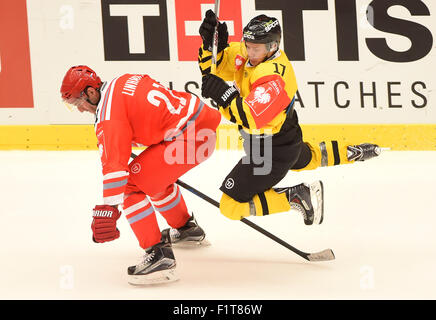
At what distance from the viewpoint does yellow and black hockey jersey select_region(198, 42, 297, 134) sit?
336 cm

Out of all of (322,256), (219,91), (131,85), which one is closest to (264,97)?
(219,91)

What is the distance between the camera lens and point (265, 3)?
6082mm

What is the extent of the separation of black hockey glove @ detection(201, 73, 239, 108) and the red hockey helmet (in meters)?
0.49

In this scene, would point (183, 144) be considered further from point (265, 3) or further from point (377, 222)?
point (265, 3)

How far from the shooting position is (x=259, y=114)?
3.35 m

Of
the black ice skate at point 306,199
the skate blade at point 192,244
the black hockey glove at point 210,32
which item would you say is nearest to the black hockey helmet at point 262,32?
the black hockey glove at point 210,32

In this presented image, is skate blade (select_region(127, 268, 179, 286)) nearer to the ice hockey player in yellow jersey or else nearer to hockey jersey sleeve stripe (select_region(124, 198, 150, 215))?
hockey jersey sleeve stripe (select_region(124, 198, 150, 215))

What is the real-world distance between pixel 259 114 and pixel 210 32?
563 millimetres

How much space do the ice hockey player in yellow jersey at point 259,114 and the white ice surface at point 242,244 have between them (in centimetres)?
31

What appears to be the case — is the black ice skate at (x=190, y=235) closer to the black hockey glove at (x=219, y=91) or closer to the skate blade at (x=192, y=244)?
the skate blade at (x=192, y=244)

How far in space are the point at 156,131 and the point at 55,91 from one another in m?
2.85

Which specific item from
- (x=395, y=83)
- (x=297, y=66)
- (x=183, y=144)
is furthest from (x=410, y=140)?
(x=183, y=144)

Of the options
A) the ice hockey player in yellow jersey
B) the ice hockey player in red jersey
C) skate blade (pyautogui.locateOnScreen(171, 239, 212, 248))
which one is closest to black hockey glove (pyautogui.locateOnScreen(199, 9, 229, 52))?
the ice hockey player in yellow jersey
